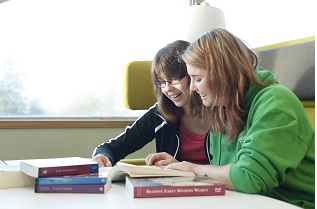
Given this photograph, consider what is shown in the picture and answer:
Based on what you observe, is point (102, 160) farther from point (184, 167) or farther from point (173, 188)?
point (173, 188)

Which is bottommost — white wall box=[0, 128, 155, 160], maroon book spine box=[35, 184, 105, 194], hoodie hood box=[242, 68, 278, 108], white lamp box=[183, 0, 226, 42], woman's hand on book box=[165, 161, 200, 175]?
white wall box=[0, 128, 155, 160]

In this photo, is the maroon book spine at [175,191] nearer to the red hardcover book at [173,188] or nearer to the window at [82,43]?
the red hardcover book at [173,188]

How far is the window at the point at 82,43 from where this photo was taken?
283 centimetres

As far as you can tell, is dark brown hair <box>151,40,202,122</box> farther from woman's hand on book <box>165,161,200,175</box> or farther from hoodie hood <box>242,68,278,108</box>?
woman's hand on book <box>165,161,200,175</box>

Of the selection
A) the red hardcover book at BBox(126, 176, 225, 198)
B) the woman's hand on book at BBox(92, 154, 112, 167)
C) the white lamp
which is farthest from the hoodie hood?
the white lamp

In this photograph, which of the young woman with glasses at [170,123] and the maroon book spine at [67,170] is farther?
the young woman with glasses at [170,123]

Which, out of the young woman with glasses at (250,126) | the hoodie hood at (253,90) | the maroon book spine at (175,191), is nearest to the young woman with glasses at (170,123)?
the young woman with glasses at (250,126)

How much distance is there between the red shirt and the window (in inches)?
37.6

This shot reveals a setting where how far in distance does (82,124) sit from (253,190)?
193cm

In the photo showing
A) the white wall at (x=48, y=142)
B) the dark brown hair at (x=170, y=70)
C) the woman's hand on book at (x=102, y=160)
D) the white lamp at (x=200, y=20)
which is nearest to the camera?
the woman's hand on book at (x=102, y=160)

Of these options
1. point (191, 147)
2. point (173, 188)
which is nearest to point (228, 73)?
point (173, 188)

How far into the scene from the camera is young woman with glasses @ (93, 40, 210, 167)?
180cm

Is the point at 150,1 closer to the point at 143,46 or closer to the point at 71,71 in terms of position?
the point at 143,46

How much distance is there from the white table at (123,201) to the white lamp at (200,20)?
1605 mm
